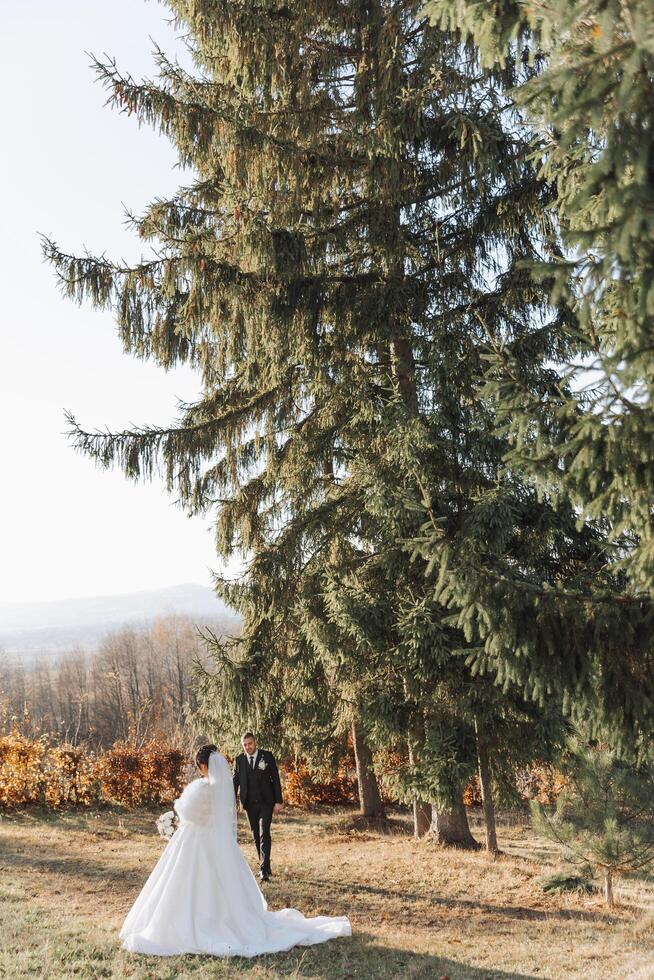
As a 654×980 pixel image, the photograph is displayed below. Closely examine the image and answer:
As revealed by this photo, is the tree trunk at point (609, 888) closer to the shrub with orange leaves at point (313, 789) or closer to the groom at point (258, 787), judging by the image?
the groom at point (258, 787)

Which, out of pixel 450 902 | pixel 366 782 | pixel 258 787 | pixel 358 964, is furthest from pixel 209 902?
pixel 366 782

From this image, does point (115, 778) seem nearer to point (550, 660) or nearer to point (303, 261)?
point (303, 261)

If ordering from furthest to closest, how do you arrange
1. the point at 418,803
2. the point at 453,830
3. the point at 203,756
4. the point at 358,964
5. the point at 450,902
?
the point at 418,803 < the point at 453,830 < the point at 450,902 < the point at 203,756 < the point at 358,964

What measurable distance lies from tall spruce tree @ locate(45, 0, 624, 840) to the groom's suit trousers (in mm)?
1644

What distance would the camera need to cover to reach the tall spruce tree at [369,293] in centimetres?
914

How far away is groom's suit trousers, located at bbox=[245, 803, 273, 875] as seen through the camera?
9.55 metres

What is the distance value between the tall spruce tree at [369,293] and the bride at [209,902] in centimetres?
280

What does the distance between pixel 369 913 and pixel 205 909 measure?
2.15 m

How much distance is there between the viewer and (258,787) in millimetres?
9789

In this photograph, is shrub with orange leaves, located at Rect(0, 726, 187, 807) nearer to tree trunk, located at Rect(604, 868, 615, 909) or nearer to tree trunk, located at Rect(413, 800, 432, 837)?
tree trunk, located at Rect(413, 800, 432, 837)

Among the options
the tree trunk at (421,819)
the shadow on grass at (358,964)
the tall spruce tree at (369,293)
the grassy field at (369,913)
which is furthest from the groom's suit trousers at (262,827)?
the tree trunk at (421,819)

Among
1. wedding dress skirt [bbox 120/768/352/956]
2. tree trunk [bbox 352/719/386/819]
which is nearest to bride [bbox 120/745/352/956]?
wedding dress skirt [bbox 120/768/352/956]

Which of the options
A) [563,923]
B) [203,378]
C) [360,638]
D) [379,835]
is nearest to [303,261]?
[203,378]

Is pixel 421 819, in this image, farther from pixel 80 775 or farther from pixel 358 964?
pixel 80 775
